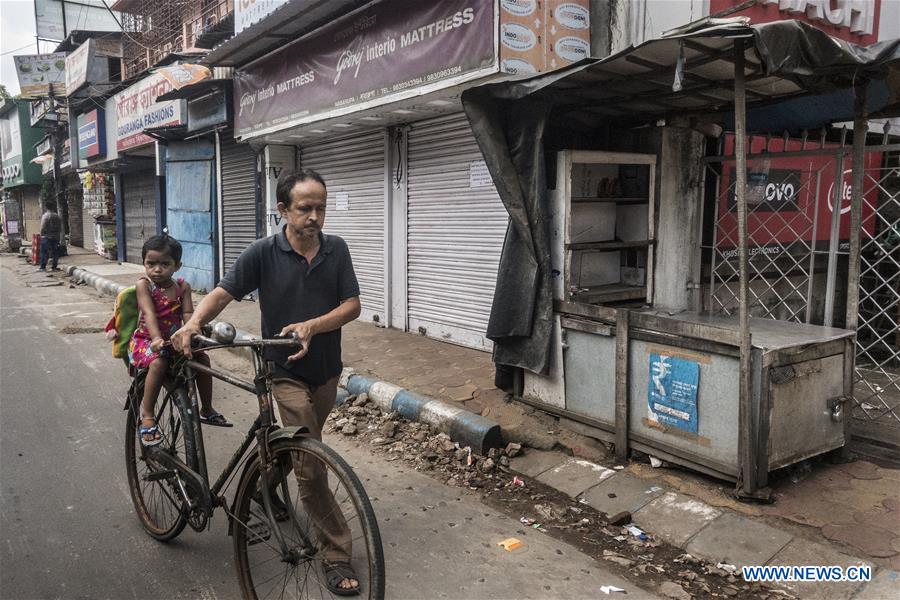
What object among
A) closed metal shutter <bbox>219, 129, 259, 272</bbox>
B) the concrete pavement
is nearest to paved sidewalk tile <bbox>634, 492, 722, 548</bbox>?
the concrete pavement

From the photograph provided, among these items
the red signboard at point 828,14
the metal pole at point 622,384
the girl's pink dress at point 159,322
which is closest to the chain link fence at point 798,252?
the red signboard at point 828,14

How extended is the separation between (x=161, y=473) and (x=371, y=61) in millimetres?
5824

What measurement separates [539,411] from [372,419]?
1.54 metres

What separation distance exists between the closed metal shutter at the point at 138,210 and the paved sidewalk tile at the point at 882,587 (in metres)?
19.7

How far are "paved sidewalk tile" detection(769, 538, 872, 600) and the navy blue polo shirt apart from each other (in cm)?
252

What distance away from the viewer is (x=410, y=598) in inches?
120

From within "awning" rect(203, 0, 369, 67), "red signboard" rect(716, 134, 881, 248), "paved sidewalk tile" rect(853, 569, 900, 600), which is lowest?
"paved sidewalk tile" rect(853, 569, 900, 600)

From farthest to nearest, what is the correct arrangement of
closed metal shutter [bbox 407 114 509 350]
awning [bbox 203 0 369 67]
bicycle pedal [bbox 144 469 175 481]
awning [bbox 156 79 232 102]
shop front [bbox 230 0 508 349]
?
awning [bbox 156 79 232 102], awning [bbox 203 0 369 67], closed metal shutter [bbox 407 114 509 350], shop front [bbox 230 0 508 349], bicycle pedal [bbox 144 469 175 481]

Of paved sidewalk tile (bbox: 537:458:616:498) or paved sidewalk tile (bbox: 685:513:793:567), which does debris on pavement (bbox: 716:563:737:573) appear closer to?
paved sidewalk tile (bbox: 685:513:793:567)

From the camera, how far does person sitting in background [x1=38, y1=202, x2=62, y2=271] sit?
1869cm

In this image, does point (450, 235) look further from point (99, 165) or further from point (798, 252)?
point (99, 165)

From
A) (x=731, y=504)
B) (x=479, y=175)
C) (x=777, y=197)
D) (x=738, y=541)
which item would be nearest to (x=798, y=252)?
(x=777, y=197)

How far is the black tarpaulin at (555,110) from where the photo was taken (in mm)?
4117

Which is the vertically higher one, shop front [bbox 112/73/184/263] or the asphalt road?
shop front [bbox 112/73/184/263]
